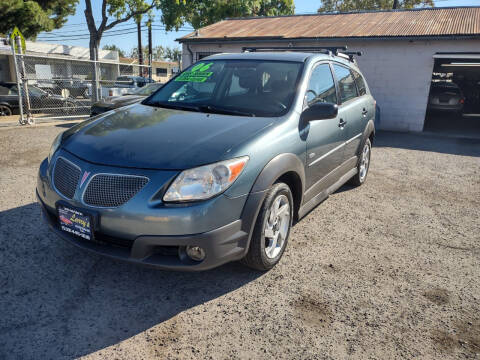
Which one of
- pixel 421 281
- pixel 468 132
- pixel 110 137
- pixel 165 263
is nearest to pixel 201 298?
pixel 165 263

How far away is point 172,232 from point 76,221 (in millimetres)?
731

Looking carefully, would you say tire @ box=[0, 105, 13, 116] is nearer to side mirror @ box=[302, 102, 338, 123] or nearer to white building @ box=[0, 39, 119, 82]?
white building @ box=[0, 39, 119, 82]

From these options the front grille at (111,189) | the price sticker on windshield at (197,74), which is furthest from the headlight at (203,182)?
the price sticker on windshield at (197,74)

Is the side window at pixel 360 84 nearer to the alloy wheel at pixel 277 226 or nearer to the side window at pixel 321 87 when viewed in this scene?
the side window at pixel 321 87

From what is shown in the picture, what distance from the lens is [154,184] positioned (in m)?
2.40

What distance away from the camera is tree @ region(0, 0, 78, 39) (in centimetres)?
1953

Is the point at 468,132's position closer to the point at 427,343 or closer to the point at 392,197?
the point at 392,197

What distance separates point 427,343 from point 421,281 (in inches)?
32.1

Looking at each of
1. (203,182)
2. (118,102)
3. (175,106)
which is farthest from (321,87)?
(118,102)

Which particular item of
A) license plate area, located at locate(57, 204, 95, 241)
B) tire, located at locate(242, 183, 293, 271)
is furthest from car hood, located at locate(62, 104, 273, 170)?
tire, located at locate(242, 183, 293, 271)

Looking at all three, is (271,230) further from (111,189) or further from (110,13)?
(110,13)

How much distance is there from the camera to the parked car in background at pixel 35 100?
12.7 metres

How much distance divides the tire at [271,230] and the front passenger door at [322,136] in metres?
0.43

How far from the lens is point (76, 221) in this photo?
102 inches
